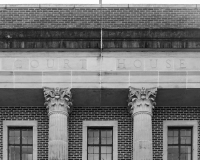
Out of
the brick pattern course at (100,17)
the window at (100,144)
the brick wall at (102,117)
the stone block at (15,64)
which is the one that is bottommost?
the window at (100,144)

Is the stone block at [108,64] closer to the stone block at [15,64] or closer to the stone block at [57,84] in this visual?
the stone block at [57,84]

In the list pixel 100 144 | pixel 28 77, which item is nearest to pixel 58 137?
pixel 100 144

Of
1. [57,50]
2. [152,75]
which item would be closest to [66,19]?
[57,50]

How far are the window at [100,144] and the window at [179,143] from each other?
2561 mm

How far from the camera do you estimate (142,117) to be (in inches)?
1603

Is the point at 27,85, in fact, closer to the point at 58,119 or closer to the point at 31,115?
the point at 31,115

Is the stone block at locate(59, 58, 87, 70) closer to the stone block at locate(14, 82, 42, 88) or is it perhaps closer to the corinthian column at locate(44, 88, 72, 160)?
the corinthian column at locate(44, 88, 72, 160)

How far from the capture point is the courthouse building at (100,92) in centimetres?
4097

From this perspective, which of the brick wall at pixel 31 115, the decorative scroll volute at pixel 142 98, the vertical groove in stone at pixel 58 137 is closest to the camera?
the vertical groove in stone at pixel 58 137

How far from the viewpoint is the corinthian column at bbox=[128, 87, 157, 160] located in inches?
1588

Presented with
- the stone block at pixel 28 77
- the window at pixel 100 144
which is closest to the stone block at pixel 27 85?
the stone block at pixel 28 77

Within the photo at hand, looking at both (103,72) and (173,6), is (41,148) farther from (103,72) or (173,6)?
(173,6)

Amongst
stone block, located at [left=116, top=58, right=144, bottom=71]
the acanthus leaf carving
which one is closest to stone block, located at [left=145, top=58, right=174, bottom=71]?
stone block, located at [left=116, top=58, right=144, bottom=71]

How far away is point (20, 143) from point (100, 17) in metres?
6.48
